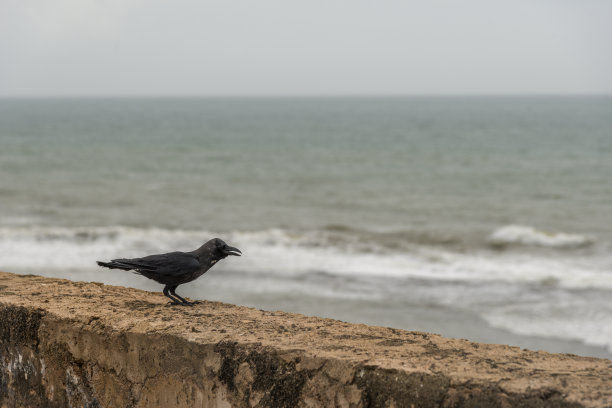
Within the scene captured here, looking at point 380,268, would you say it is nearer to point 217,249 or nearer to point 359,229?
point 359,229

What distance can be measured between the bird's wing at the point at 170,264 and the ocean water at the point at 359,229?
723 cm

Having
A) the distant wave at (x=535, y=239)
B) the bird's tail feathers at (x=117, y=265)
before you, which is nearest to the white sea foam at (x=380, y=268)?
the distant wave at (x=535, y=239)

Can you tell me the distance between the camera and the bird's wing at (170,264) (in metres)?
3.13

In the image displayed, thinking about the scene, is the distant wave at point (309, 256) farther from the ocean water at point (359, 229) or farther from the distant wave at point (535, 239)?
the distant wave at point (535, 239)

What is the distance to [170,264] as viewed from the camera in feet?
10.4

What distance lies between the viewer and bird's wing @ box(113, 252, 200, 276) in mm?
3127

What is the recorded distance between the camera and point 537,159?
125 feet

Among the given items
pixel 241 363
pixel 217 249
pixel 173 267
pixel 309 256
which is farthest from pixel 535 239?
pixel 241 363

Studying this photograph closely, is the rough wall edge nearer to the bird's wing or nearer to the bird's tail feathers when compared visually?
the bird's tail feathers

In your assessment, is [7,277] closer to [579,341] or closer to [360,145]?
[579,341]

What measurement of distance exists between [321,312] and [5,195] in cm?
1678

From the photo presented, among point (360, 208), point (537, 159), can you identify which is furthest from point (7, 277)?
point (537, 159)

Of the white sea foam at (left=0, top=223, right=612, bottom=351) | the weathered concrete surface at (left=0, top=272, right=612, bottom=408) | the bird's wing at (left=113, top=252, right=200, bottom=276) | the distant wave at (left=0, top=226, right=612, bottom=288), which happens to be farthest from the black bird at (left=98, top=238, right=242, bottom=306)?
the distant wave at (left=0, top=226, right=612, bottom=288)

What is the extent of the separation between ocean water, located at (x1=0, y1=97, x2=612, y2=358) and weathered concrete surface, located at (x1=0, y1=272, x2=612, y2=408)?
23.9ft
